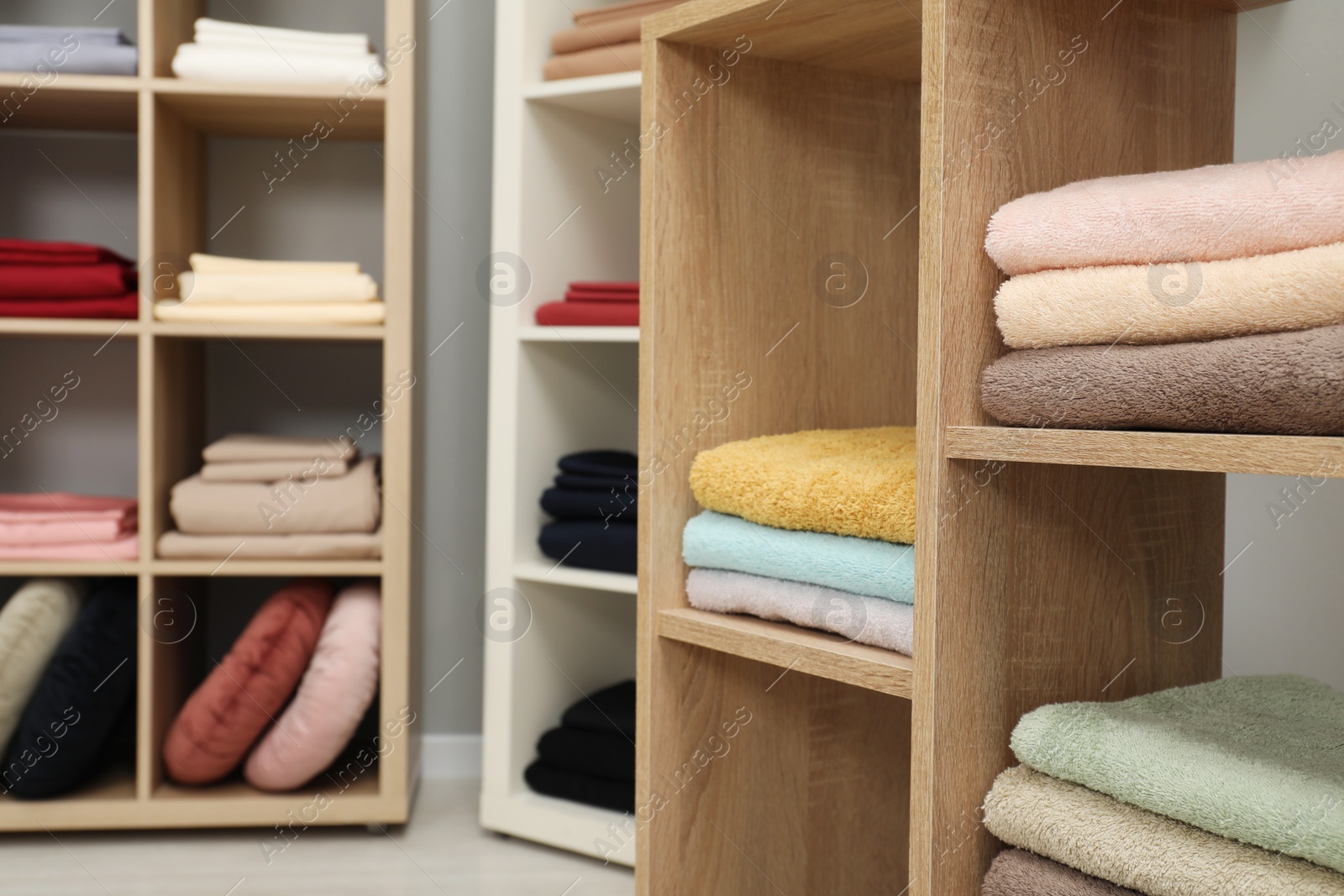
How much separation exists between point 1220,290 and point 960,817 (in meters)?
0.35

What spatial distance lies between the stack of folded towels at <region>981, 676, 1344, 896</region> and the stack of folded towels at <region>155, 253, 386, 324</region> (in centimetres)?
A: 122

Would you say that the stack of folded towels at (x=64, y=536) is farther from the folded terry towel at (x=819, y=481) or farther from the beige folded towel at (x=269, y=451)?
the folded terry towel at (x=819, y=481)

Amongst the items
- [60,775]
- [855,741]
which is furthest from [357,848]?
[855,741]

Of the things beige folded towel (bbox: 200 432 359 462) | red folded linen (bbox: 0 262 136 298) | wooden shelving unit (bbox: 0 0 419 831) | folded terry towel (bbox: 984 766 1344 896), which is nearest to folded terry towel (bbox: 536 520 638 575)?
wooden shelving unit (bbox: 0 0 419 831)

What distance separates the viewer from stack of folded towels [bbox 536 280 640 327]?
1511 mm

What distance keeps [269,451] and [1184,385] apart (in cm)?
139

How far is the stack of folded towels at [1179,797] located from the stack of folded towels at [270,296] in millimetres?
1216

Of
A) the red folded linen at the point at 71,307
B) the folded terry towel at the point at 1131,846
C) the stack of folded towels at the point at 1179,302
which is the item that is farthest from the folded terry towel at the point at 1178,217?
the red folded linen at the point at 71,307

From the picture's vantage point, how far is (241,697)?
5.18 ft

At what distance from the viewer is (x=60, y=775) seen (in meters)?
1.55

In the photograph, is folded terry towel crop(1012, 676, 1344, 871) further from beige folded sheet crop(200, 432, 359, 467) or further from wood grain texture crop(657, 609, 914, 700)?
beige folded sheet crop(200, 432, 359, 467)

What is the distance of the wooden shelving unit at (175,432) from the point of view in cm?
154

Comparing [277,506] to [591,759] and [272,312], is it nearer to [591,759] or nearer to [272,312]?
[272,312]

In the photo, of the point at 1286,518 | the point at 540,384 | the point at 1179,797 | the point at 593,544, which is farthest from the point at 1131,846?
the point at 540,384
